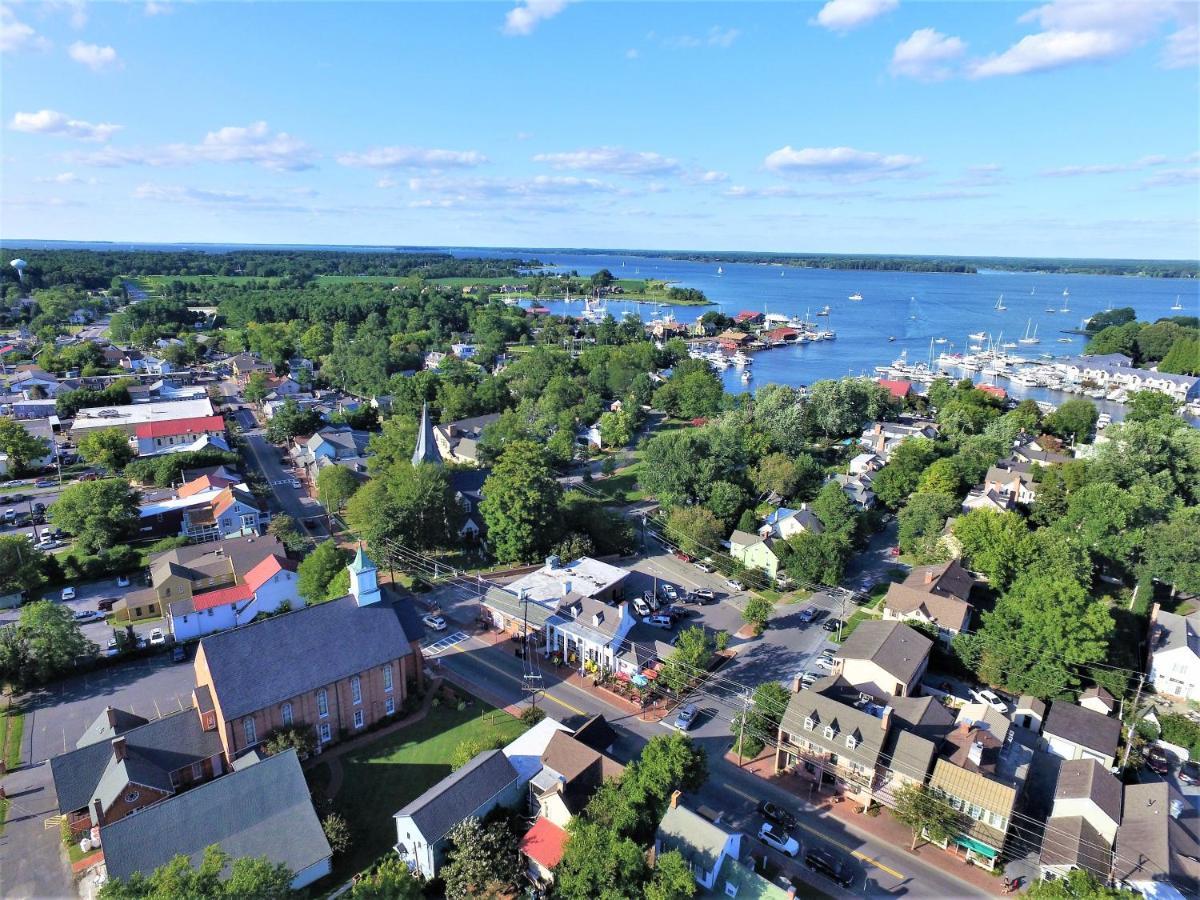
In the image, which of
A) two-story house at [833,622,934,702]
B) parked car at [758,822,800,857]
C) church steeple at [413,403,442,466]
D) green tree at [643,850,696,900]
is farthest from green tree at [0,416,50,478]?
two-story house at [833,622,934,702]

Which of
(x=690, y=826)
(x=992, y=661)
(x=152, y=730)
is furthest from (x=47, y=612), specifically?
(x=992, y=661)

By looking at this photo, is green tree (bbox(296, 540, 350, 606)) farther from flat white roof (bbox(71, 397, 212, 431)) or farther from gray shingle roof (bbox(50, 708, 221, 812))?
flat white roof (bbox(71, 397, 212, 431))

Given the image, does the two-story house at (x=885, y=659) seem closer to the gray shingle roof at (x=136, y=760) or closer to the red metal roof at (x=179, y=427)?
the gray shingle roof at (x=136, y=760)

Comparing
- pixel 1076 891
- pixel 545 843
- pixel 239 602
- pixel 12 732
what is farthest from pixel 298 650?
pixel 1076 891

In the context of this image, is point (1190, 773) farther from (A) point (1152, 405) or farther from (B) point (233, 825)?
(A) point (1152, 405)

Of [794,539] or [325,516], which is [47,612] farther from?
[794,539]

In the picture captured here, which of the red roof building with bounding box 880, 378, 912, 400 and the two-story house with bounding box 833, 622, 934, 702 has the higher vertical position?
the red roof building with bounding box 880, 378, 912, 400
